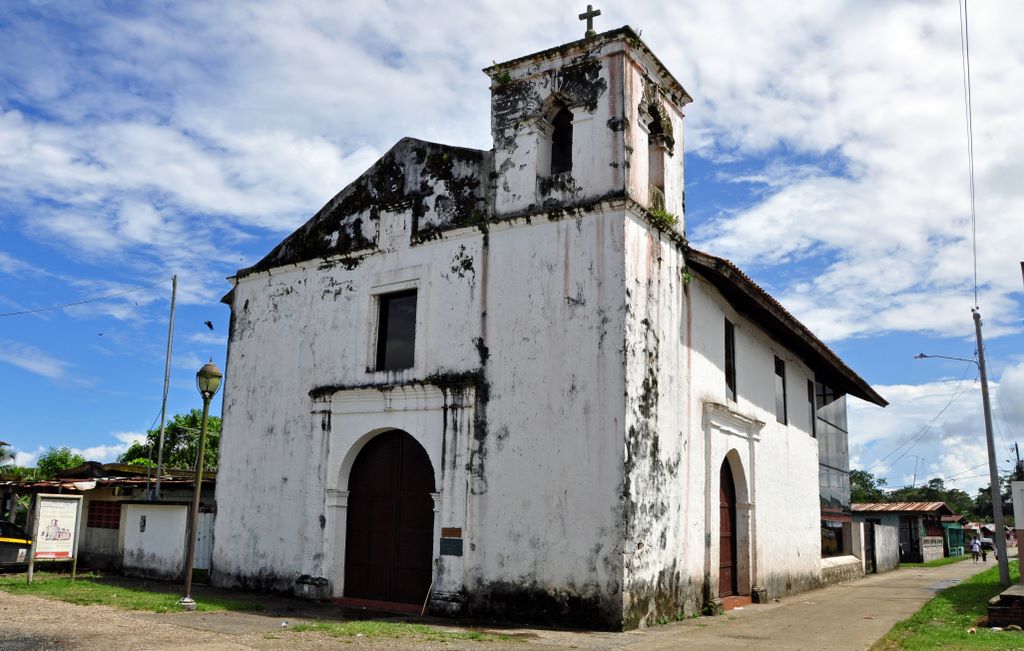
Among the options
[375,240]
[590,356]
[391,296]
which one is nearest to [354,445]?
[391,296]

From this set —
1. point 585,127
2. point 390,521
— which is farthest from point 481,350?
point 585,127

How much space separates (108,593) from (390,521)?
14.3ft

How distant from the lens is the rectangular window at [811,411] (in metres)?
19.7

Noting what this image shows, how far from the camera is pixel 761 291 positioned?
45.8 ft

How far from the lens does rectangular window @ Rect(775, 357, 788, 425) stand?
56.9 feet

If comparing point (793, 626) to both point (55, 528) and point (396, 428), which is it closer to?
point (396, 428)

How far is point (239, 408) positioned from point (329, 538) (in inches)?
129

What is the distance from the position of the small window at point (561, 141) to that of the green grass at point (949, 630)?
7660 millimetres

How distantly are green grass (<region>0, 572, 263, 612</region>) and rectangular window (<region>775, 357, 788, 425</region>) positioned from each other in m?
10.9

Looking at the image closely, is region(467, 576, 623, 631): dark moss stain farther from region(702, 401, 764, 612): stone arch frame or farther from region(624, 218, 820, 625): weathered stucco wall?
region(702, 401, 764, 612): stone arch frame

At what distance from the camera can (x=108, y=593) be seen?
12602mm

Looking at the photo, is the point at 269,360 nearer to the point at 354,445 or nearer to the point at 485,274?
the point at 354,445

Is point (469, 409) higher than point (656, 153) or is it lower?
lower

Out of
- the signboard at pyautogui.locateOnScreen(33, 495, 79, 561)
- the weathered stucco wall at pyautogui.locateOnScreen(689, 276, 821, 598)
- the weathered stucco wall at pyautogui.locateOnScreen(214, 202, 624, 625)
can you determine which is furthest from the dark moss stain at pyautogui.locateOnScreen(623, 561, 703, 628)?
the signboard at pyautogui.locateOnScreen(33, 495, 79, 561)
